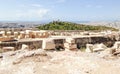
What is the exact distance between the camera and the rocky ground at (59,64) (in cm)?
920

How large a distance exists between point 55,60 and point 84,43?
326 inches

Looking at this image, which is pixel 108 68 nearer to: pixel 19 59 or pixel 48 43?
pixel 19 59

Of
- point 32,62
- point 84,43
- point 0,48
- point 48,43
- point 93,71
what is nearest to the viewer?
point 93,71

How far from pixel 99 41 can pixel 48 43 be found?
6846 millimetres

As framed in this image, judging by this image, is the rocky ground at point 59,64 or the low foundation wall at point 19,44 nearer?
the rocky ground at point 59,64

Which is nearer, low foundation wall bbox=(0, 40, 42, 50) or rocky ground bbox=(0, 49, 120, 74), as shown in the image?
rocky ground bbox=(0, 49, 120, 74)

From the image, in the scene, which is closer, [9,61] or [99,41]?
[9,61]

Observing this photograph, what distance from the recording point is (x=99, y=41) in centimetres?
1959

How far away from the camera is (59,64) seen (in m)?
9.95

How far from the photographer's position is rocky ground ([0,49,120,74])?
9.20 meters

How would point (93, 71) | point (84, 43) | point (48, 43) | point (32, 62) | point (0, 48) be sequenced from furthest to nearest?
point (84, 43) → point (0, 48) → point (48, 43) → point (32, 62) → point (93, 71)

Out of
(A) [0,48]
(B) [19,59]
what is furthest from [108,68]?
(A) [0,48]

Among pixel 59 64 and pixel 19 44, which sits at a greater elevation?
pixel 59 64

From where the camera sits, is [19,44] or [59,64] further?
[19,44]
